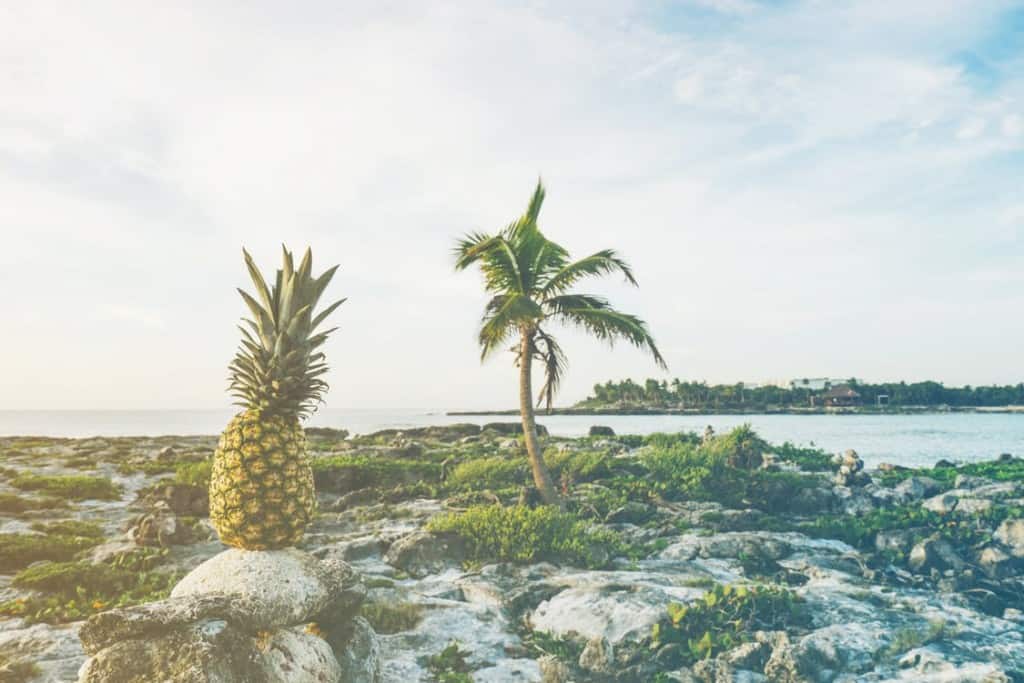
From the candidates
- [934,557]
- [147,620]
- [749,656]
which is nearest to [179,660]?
[147,620]

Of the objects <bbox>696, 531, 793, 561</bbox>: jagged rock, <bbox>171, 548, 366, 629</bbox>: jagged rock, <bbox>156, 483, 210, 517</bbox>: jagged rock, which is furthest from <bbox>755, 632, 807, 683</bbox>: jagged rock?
<bbox>156, 483, 210, 517</bbox>: jagged rock

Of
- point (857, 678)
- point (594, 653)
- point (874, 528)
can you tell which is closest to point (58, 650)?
point (594, 653)

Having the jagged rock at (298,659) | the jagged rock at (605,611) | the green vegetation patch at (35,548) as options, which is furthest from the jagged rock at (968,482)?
the green vegetation patch at (35,548)

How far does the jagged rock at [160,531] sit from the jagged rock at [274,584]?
6590mm

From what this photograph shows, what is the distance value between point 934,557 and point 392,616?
31.2ft

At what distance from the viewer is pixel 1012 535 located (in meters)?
12.4

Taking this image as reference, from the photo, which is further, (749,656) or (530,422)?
(530,422)

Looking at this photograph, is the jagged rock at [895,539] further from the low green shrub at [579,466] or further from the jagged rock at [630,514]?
the low green shrub at [579,466]

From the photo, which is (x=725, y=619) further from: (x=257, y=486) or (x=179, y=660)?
(x=179, y=660)

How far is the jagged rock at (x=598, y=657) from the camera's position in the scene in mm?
7027

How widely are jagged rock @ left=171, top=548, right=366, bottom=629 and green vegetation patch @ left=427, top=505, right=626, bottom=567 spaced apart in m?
4.65

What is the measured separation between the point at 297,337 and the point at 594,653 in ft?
15.3

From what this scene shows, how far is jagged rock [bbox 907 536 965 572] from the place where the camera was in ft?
37.5

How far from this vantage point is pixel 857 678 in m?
7.16
